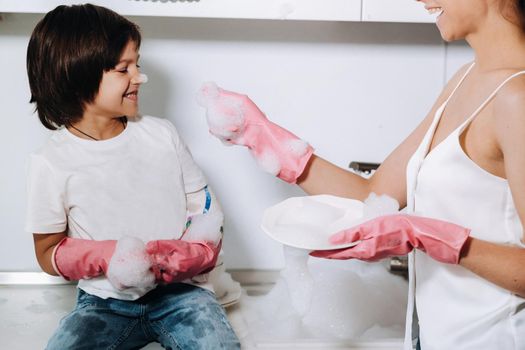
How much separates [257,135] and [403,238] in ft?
1.42

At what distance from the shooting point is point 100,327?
1.37m

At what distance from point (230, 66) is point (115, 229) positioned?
578 millimetres

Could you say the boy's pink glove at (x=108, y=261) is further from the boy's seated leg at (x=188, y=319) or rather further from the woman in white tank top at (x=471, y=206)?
the woman in white tank top at (x=471, y=206)

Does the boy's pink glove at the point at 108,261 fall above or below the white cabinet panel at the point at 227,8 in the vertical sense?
below

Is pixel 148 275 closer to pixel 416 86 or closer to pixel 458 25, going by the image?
pixel 458 25

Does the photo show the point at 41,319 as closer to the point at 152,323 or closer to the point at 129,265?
the point at 152,323

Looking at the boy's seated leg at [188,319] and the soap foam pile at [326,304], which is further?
the soap foam pile at [326,304]

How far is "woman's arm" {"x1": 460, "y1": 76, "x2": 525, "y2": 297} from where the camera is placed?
1.01m

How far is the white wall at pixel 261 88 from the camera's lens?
181 centimetres

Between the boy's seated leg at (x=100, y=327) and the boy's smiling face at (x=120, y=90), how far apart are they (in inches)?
14.8

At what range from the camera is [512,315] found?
112 cm

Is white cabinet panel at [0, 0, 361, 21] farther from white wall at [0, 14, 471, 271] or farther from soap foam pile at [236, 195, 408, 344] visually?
soap foam pile at [236, 195, 408, 344]

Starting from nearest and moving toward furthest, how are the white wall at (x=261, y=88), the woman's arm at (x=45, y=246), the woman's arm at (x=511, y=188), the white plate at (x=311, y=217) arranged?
the woman's arm at (x=511, y=188) < the white plate at (x=311, y=217) < the woman's arm at (x=45, y=246) < the white wall at (x=261, y=88)

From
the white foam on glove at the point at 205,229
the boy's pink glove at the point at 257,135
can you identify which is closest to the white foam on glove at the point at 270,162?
the boy's pink glove at the point at 257,135
